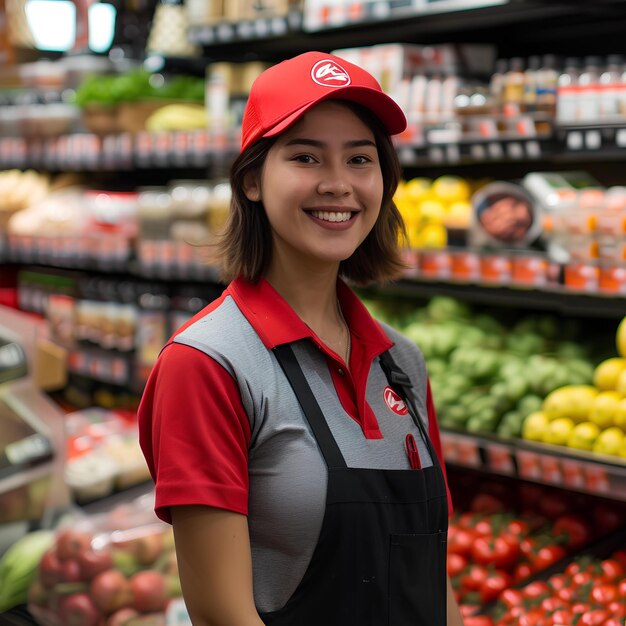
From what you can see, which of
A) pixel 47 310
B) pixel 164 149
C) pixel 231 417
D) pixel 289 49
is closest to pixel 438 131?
pixel 289 49

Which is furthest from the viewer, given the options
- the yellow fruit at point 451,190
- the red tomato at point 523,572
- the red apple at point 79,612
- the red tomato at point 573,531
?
the yellow fruit at point 451,190

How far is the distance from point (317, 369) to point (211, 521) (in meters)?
0.28

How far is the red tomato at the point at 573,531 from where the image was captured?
9.52ft

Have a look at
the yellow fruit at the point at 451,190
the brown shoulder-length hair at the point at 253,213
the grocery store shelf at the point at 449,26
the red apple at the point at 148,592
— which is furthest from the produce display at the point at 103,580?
the grocery store shelf at the point at 449,26

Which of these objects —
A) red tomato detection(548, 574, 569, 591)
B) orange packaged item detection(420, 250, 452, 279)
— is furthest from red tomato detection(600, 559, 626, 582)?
orange packaged item detection(420, 250, 452, 279)

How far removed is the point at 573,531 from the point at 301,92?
205cm

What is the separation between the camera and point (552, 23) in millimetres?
3508

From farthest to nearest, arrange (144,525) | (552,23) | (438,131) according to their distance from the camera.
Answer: (552,23) → (438,131) → (144,525)

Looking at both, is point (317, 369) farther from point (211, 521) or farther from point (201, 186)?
point (201, 186)

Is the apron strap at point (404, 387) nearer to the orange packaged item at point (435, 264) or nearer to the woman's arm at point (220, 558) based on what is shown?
the woman's arm at point (220, 558)

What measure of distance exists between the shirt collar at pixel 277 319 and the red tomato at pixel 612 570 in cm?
145

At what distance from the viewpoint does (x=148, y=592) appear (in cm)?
230

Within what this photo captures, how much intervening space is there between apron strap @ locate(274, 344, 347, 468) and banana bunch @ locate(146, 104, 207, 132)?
128 inches

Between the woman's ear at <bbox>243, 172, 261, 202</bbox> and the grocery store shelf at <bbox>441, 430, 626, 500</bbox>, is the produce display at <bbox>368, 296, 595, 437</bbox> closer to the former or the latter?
the grocery store shelf at <bbox>441, 430, 626, 500</bbox>
